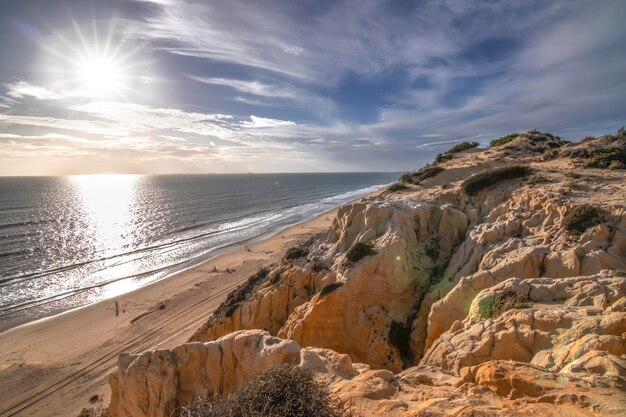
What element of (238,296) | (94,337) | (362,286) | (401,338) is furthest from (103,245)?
(401,338)

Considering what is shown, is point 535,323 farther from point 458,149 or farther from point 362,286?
point 458,149

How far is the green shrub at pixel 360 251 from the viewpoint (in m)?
13.7

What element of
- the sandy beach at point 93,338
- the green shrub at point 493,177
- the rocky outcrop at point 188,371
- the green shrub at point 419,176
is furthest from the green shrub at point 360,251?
the sandy beach at point 93,338

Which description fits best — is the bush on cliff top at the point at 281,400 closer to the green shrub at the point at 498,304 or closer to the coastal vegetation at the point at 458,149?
the green shrub at the point at 498,304

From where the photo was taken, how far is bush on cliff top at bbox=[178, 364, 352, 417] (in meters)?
5.13

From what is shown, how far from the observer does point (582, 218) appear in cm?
1091

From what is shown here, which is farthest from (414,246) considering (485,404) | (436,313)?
(485,404)

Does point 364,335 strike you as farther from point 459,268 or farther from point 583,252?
point 583,252

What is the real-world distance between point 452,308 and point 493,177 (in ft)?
30.9

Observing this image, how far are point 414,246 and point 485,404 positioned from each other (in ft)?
30.1

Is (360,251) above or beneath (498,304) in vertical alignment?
above

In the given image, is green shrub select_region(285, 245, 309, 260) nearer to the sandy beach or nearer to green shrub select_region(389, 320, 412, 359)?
green shrub select_region(389, 320, 412, 359)

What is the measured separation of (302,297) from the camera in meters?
14.8

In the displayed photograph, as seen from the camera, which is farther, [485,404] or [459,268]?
[459,268]
